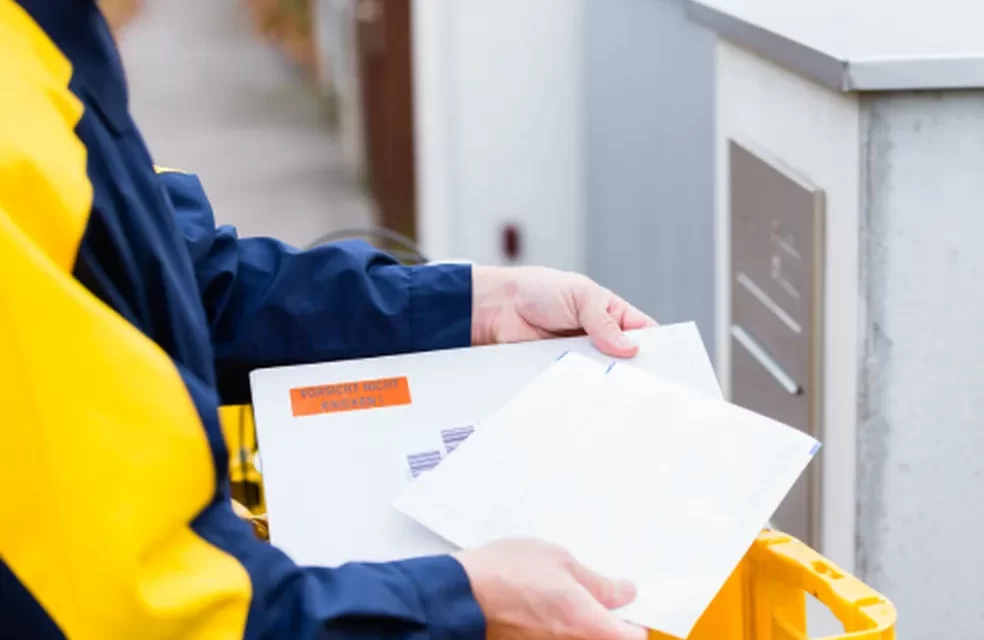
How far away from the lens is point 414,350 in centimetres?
107

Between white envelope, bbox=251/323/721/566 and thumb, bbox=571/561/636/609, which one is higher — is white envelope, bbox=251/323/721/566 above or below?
above

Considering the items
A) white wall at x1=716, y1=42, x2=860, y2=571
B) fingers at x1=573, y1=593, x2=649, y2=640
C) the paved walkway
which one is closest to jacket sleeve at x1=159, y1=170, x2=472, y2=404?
fingers at x1=573, y1=593, x2=649, y2=640

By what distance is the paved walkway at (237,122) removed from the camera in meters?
4.55

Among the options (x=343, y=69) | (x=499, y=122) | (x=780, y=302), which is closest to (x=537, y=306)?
(x=780, y=302)

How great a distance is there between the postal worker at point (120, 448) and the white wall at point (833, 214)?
27.9 inches

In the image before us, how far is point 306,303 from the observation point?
41.2 inches

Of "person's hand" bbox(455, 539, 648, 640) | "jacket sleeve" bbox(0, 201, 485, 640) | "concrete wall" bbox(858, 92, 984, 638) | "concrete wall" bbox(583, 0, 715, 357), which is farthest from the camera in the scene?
"concrete wall" bbox(583, 0, 715, 357)

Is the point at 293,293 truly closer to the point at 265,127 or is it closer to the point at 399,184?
the point at 399,184

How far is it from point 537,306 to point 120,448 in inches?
19.7

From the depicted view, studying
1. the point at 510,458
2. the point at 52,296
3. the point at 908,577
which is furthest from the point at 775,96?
the point at 52,296

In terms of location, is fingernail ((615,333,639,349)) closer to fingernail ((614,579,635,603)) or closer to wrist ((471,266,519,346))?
wrist ((471,266,519,346))

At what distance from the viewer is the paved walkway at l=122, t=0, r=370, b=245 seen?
455 centimetres

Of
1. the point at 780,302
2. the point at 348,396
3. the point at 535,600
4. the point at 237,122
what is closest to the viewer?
the point at 535,600

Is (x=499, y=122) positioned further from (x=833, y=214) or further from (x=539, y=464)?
(x=539, y=464)
